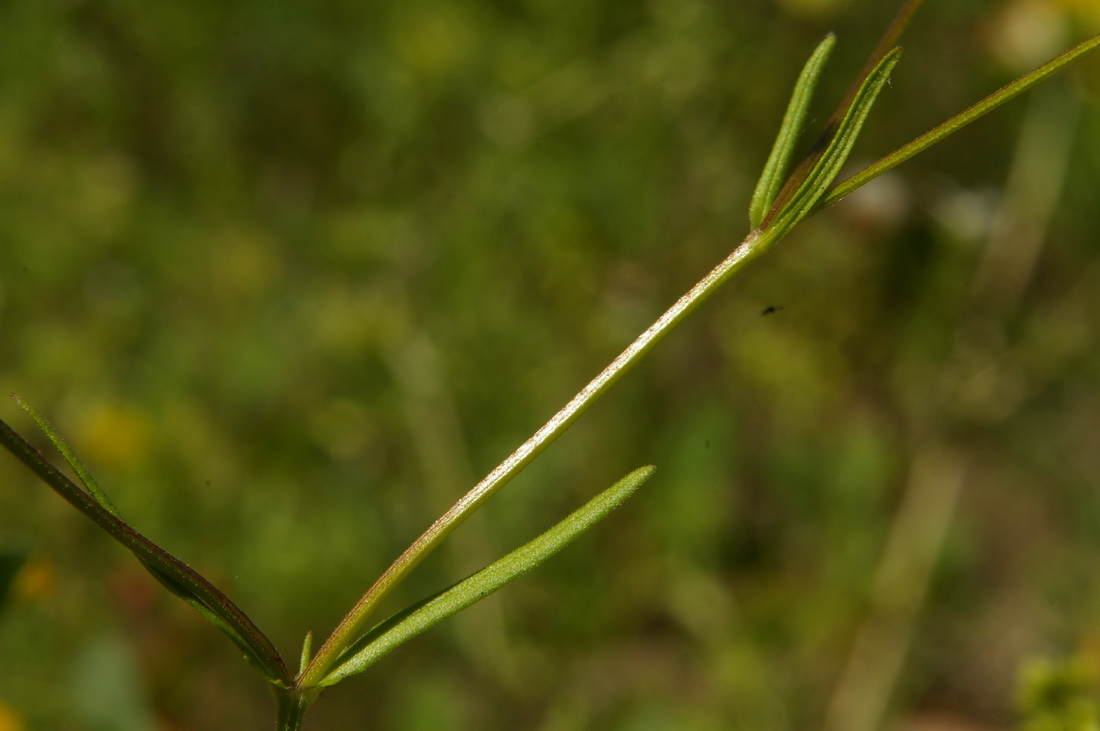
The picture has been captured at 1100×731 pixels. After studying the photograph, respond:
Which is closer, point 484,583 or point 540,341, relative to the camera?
point 484,583

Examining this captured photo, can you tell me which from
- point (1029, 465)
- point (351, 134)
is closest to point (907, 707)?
point (1029, 465)

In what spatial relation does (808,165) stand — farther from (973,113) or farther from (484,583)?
(484,583)

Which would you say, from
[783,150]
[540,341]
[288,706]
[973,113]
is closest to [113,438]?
[540,341]

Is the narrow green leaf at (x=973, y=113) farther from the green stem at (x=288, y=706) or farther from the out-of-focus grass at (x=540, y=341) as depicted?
the out-of-focus grass at (x=540, y=341)

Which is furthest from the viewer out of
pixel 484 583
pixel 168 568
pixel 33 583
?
pixel 33 583

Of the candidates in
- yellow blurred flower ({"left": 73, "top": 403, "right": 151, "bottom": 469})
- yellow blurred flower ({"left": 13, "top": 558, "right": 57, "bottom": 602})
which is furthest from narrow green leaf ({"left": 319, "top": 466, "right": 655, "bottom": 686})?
yellow blurred flower ({"left": 73, "top": 403, "right": 151, "bottom": 469})

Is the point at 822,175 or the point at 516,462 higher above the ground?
the point at 822,175

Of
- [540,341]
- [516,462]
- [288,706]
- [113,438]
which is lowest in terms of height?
[288,706]
